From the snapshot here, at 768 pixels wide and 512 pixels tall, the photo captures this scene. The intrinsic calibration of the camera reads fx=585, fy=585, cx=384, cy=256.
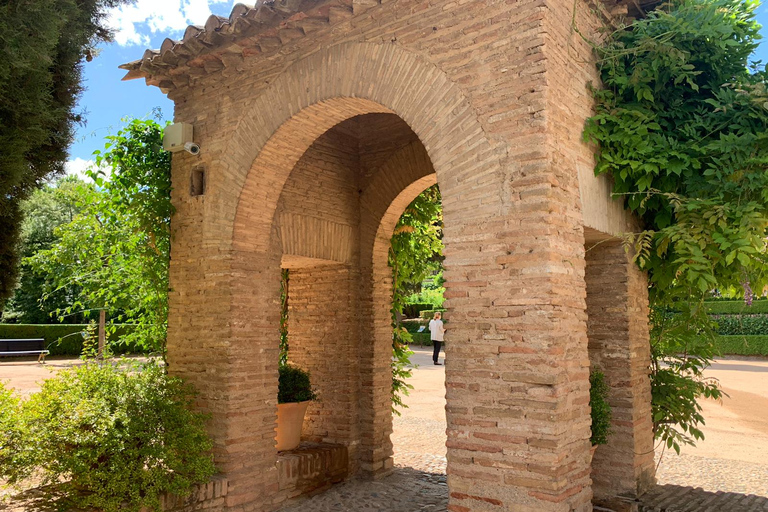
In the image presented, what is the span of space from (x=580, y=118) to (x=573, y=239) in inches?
40.0

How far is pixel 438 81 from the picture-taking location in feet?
14.2

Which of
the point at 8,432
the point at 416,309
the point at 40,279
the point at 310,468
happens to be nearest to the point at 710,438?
the point at 310,468

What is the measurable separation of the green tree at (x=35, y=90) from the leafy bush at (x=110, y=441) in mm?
1208

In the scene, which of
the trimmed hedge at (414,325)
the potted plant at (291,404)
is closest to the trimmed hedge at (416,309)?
the trimmed hedge at (414,325)

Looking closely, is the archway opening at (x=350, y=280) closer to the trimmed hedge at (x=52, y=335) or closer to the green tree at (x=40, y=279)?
the trimmed hedge at (x=52, y=335)

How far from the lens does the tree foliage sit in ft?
24.3

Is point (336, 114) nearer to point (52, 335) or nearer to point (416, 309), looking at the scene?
point (52, 335)

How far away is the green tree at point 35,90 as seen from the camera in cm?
323

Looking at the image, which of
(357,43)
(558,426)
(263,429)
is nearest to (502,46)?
(357,43)

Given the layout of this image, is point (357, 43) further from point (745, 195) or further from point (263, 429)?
point (263, 429)

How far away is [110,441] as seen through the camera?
4.37 m

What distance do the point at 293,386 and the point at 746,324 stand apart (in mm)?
17118

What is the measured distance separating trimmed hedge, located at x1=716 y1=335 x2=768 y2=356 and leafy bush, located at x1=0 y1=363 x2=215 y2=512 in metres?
16.6

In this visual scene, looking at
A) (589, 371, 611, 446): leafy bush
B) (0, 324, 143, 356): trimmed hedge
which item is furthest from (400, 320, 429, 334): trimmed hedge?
(589, 371, 611, 446): leafy bush
